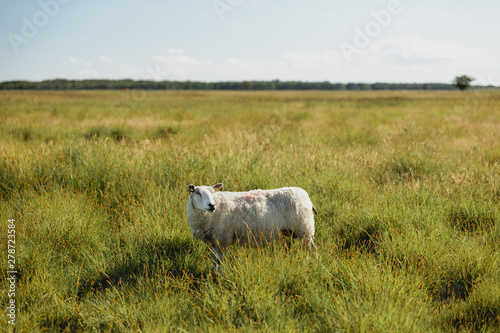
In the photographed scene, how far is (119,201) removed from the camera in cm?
526

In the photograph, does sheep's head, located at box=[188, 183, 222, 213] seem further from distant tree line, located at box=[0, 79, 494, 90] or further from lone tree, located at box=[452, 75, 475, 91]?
distant tree line, located at box=[0, 79, 494, 90]

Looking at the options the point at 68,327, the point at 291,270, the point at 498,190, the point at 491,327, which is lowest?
the point at 68,327

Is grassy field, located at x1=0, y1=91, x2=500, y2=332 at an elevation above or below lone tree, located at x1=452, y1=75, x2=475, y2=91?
below

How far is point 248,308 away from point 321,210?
7.95 feet

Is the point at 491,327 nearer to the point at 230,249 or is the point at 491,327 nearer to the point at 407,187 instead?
the point at 230,249

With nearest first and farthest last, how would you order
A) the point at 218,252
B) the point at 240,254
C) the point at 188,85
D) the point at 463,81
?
the point at 240,254
the point at 218,252
the point at 463,81
the point at 188,85

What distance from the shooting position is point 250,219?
148 inches

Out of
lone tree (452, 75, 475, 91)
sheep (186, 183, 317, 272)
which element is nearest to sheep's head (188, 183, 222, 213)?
sheep (186, 183, 317, 272)

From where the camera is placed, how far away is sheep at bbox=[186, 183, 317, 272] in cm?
373

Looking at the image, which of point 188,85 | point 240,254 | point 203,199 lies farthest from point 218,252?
point 188,85

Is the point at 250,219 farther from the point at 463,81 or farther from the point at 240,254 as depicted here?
the point at 463,81

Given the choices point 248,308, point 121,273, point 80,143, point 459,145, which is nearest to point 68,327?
point 121,273

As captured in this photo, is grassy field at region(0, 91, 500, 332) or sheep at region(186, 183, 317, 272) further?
sheep at region(186, 183, 317, 272)

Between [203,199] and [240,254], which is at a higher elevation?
[203,199]
